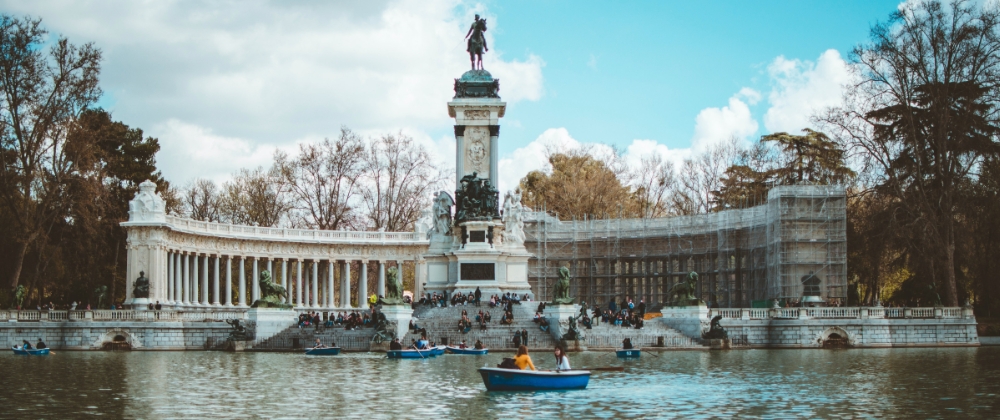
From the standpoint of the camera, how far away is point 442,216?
62.5 m

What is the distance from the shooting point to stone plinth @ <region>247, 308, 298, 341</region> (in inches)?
1859

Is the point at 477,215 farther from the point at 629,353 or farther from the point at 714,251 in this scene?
the point at 629,353

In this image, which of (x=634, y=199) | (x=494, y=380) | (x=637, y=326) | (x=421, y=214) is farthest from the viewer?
(x=634, y=199)

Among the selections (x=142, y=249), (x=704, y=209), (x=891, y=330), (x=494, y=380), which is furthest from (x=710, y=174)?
(x=494, y=380)

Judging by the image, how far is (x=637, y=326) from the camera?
47062mm

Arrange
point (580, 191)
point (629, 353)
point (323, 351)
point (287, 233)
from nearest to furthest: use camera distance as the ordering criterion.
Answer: point (629, 353) < point (323, 351) < point (287, 233) < point (580, 191)

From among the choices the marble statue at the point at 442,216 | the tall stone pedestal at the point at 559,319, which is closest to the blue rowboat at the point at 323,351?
the tall stone pedestal at the point at 559,319

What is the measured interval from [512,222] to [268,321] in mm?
18014

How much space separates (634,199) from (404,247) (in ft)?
65.8

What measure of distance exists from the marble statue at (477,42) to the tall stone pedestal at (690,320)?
2290 cm

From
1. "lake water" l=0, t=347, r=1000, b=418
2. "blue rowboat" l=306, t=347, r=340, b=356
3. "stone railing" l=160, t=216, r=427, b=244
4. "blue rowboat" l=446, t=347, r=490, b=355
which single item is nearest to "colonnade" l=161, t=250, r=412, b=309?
"stone railing" l=160, t=216, r=427, b=244

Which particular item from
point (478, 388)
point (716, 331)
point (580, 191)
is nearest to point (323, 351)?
point (716, 331)

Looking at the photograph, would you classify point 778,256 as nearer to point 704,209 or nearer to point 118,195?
point 704,209

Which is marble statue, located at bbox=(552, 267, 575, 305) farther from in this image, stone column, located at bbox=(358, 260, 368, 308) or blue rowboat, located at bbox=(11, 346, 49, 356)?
stone column, located at bbox=(358, 260, 368, 308)
